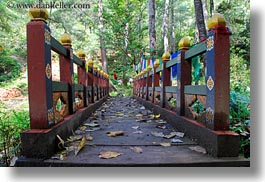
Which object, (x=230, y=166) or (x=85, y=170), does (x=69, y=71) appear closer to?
(x=85, y=170)

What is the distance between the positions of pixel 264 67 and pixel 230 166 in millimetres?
656

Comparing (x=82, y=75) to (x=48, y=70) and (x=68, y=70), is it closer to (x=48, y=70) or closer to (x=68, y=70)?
(x=68, y=70)

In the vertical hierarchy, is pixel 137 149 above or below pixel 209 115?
below

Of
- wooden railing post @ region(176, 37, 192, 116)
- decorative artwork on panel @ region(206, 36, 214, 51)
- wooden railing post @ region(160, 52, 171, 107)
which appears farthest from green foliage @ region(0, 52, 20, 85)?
decorative artwork on panel @ region(206, 36, 214, 51)

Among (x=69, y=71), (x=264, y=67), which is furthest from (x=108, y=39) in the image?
(x=264, y=67)

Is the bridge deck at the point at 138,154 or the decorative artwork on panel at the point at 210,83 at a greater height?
the decorative artwork on panel at the point at 210,83

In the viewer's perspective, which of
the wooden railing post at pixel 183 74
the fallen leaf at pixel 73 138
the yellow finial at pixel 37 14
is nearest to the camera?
the yellow finial at pixel 37 14

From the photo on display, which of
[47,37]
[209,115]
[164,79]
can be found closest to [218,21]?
[209,115]

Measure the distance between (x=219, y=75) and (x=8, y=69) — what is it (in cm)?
361

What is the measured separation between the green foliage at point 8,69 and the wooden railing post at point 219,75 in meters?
2.67

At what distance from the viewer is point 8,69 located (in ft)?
13.4

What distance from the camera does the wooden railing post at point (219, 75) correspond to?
4.99 ft

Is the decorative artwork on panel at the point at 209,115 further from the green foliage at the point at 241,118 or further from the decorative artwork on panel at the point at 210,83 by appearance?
the green foliage at the point at 241,118

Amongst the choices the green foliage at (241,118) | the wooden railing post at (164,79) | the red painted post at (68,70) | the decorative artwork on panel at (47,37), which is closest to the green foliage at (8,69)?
the red painted post at (68,70)
